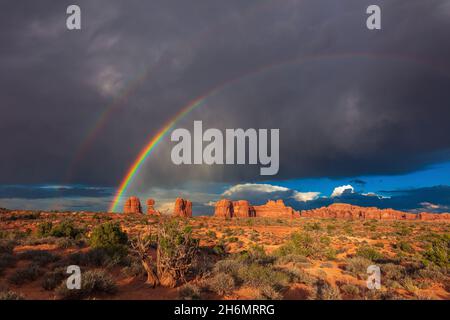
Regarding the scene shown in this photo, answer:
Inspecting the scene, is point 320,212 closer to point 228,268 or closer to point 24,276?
point 228,268

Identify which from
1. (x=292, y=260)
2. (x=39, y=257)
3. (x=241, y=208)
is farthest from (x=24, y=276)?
(x=241, y=208)

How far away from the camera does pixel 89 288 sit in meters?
8.51

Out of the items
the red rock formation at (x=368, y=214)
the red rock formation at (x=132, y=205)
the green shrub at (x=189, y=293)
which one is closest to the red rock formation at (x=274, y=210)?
the red rock formation at (x=368, y=214)

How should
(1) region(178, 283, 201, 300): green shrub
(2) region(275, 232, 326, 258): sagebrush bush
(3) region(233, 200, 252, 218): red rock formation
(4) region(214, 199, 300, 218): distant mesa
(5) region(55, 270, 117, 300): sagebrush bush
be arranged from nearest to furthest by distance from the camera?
(5) region(55, 270, 117, 300): sagebrush bush < (1) region(178, 283, 201, 300): green shrub < (2) region(275, 232, 326, 258): sagebrush bush < (4) region(214, 199, 300, 218): distant mesa < (3) region(233, 200, 252, 218): red rock formation

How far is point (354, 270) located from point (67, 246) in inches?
674

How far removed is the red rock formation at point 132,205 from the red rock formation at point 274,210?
281ft

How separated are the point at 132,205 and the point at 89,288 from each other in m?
111

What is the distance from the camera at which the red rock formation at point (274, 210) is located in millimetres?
180250

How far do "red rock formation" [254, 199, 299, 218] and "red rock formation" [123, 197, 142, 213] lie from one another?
8580cm

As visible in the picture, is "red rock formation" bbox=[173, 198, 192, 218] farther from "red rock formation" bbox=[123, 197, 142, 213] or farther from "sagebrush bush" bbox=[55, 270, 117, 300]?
"sagebrush bush" bbox=[55, 270, 117, 300]

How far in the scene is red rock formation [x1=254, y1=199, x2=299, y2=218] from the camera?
180250 millimetres

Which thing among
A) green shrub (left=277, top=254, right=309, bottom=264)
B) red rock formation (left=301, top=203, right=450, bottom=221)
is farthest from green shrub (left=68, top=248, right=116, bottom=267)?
red rock formation (left=301, top=203, right=450, bottom=221)

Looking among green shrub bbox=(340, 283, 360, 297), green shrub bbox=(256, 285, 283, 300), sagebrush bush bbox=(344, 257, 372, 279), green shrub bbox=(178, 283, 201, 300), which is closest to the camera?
green shrub bbox=(178, 283, 201, 300)
